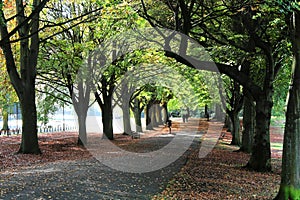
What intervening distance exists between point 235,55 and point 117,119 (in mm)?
42975

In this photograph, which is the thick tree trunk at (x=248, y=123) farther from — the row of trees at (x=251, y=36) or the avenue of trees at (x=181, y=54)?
the row of trees at (x=251, y=36)

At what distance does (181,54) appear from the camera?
11.5 m

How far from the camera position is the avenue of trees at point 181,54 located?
24.8ft

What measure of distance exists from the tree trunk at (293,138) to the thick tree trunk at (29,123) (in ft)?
39.7

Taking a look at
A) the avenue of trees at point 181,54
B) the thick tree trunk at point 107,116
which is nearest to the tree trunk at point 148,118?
the avenue of trees at point 181,54

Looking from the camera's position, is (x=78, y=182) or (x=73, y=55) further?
(x=73, y=55)

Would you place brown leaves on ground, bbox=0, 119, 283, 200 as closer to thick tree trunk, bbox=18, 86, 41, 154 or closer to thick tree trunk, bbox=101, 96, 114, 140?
thick tree trunk, bbox=18, 86, 41, 154

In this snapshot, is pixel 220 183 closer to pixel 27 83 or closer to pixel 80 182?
pixel 80 182

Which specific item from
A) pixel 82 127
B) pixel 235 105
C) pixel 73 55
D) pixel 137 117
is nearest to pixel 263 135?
pixel 73 55

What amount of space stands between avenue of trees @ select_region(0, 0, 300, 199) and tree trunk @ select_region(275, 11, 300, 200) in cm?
2

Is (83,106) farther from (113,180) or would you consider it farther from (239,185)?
(239,185)

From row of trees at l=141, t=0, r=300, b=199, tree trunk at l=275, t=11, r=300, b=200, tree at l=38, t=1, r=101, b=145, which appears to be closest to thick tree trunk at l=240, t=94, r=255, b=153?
row of trees at l=141, t=0, r=300, b=199

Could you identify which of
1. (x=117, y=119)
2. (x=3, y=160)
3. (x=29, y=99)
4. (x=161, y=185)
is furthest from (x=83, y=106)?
(x=117, y=119)

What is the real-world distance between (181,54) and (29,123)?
859cm
